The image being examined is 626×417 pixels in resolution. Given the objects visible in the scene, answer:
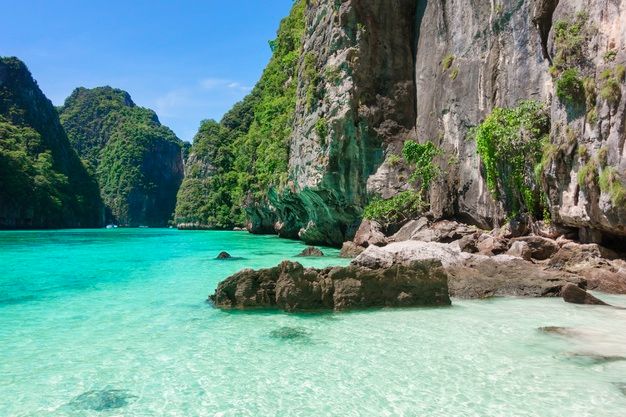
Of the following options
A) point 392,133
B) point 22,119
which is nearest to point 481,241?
point 392,133

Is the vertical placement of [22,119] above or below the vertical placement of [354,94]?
above

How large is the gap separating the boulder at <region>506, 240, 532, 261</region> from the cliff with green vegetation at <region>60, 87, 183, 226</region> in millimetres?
103662

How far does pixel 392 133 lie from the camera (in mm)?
24922

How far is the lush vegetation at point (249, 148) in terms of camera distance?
38375mm

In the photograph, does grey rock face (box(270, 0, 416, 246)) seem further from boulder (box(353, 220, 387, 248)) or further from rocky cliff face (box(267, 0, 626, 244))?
boulder (box(353, 220, 387, 248))

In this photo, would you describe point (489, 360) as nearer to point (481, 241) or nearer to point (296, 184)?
point (481, 241)

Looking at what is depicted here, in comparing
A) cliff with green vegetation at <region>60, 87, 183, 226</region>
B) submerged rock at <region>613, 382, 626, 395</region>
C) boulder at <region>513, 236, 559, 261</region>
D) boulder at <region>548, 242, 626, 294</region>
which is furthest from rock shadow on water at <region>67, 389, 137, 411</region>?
cliff with green vegetation at <region>60, 87, 183, 226</region>

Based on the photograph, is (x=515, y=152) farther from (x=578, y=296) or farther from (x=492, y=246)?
(x=578, y=296)

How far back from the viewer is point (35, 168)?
68.8 meters

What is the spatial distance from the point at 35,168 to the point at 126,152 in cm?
4979

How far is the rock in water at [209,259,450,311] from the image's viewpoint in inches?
367

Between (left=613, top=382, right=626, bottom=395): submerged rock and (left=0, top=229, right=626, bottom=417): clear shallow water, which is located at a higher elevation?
(left=613, top=382, right=626, bottom=395): submerged rock

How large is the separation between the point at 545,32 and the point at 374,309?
11.8 m

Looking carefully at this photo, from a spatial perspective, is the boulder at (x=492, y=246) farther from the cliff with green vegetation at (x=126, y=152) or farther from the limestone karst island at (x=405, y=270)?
the cliff with green vegetation at (x=126, y=152)
